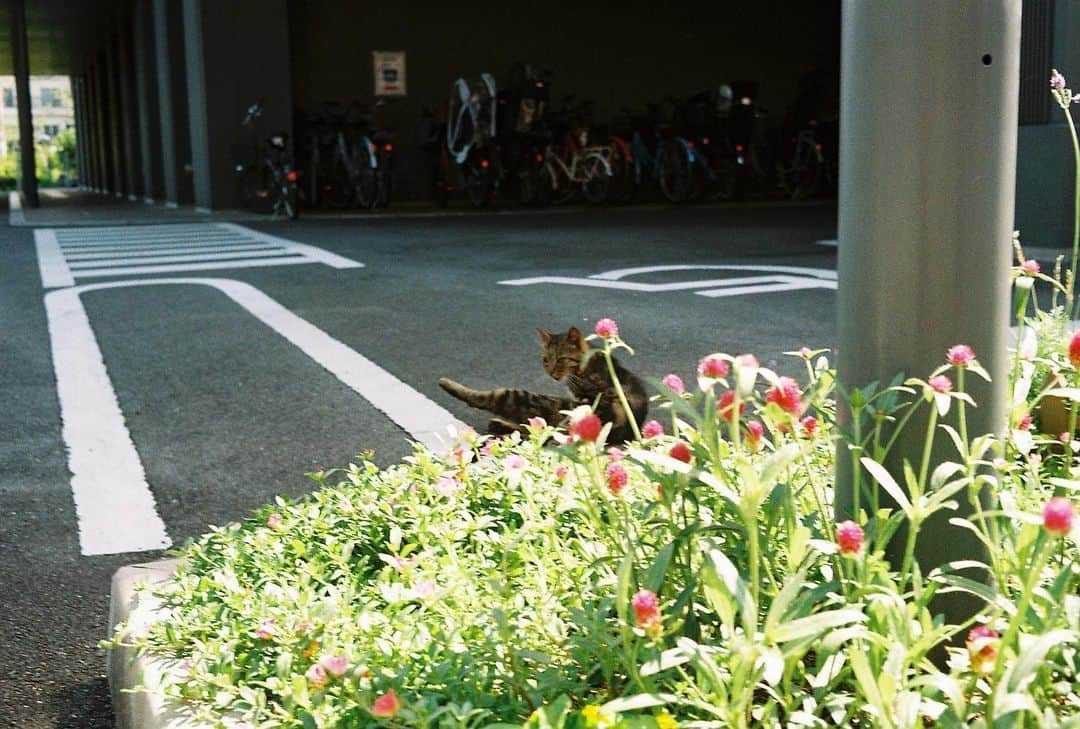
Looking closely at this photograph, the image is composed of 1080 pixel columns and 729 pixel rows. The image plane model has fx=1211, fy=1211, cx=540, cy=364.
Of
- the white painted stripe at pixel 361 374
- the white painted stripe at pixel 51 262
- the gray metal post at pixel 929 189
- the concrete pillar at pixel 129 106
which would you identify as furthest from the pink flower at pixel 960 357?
the concrete pillar at pixel 129 106

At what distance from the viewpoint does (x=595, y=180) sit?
16047 mm

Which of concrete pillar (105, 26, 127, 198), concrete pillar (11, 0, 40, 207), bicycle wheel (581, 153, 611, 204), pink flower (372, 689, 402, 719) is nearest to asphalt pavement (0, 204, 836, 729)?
pink flower (372, 689, 402, 719)

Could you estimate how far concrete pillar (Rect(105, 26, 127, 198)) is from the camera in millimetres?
29328

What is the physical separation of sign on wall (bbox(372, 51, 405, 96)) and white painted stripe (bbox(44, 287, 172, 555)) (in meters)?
13.1

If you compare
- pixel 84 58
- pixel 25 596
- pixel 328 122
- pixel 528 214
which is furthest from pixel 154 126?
pixel 25 596

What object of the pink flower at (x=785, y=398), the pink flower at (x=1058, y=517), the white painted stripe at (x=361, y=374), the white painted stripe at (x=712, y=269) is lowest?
the white painted stripe at (x=361, y=374)

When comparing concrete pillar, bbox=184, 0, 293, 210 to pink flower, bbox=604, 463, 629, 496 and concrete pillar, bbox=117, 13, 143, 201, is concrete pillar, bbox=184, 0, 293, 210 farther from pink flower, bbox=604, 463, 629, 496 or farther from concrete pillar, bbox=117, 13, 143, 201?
pink flower, bbox=604, 463, 629, 496

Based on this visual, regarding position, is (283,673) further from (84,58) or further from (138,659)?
(84,58)

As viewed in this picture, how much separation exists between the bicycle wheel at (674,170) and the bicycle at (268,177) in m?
5.08

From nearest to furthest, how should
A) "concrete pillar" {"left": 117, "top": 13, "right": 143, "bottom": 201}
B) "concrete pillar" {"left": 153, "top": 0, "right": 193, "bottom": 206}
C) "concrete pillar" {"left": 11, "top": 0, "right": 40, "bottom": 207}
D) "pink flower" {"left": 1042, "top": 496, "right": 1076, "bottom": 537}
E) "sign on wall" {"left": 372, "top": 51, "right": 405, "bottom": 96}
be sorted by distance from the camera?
"pink flower" {"left": 1042, "top": 496, "right": 1076, "bottom": 537} → "sign on wall" {"left": 372, "top": 51, "right": 405, "bottom": 96} → "concrete pillar" {"left": 153, "top": 0, "right": 193, "bottom": 206} → "concrete pillar" {"left": 11, "top": 0, "right": 40, "bottom": 207} → "concrete pillar" {"left": 117, "top": 13, "right": 143, "bottom": 201}

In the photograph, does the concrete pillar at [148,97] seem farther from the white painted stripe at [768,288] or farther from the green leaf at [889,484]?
the green leaf at [889,484]

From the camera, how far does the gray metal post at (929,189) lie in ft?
4.50

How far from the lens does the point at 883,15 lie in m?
1.38

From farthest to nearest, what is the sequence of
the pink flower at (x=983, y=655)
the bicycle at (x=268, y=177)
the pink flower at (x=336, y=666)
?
the bicycle at (x=268, y=177) < the pink flower at (x=336, y=666) < the pink flower at (x=983, y=655)
